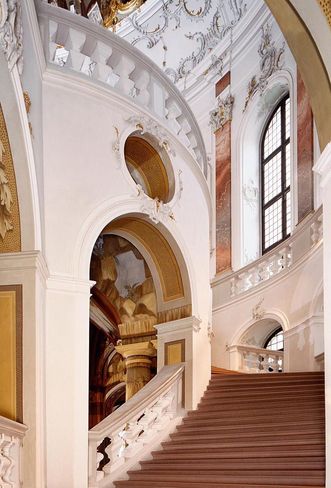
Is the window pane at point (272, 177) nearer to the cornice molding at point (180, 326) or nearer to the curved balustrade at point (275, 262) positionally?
the curved balustrade at point (275, 262)

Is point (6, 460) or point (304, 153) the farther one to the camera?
point (304, 153)

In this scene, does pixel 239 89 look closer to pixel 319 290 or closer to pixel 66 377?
pixel 319 290

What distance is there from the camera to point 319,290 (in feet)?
51.1

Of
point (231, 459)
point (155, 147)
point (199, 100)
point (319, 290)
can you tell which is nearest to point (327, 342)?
point (231, 459)

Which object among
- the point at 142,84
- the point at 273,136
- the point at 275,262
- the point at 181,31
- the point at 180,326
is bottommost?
the point at 180,326

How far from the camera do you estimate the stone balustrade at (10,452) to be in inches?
332

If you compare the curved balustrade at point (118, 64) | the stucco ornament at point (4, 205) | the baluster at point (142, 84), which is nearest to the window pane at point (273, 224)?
the curved balustrade at point (118, 64)

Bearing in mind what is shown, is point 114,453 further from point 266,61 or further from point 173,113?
point 266,61

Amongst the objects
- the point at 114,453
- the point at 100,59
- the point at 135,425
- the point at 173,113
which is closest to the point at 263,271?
the point at 173,113

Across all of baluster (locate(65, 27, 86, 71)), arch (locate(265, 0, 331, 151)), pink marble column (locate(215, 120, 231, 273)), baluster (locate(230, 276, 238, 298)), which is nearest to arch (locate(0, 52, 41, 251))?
baluster (locate(65, 27, 86, 71))

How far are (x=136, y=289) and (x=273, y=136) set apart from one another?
802 cm

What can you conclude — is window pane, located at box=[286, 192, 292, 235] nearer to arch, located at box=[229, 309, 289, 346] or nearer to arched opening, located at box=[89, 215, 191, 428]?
arch, located at box=[229, 309, 289, 346]

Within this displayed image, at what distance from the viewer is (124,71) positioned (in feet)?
37.3

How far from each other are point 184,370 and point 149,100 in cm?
380
